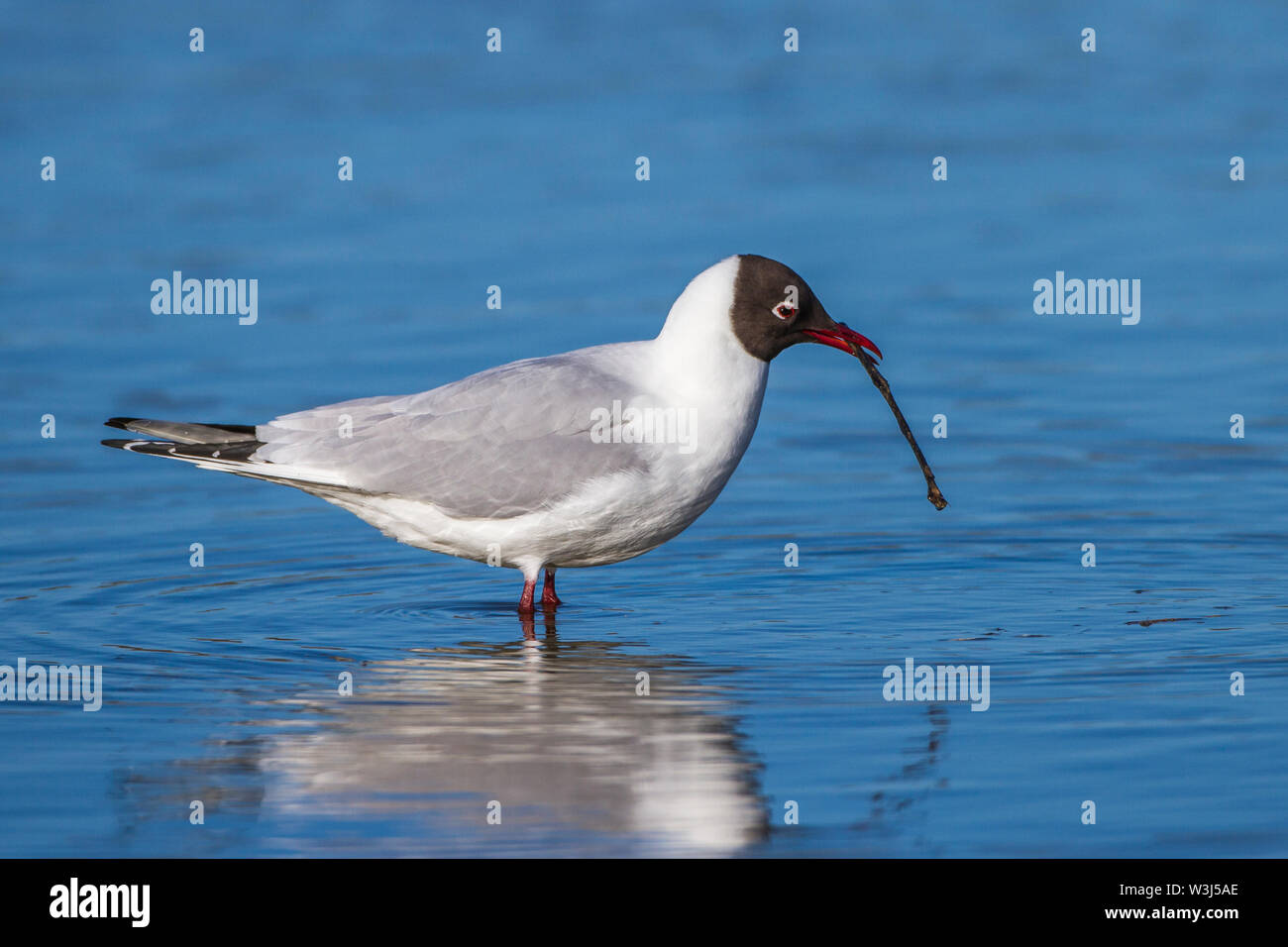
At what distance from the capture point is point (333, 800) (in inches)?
297

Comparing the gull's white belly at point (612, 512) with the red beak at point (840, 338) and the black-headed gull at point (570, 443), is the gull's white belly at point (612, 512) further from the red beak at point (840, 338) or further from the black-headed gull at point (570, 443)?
the red beak at point (840, 338)

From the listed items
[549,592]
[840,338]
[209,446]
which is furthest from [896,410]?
[209,446]

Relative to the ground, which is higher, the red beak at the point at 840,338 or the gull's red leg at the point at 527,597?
the red beak at the point at 840,338

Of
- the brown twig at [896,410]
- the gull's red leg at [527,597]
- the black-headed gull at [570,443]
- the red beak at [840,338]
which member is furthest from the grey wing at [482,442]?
the brown twig at [896,410]

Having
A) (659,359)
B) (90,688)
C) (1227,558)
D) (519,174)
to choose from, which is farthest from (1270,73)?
(90,688)

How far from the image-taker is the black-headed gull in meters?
9.80

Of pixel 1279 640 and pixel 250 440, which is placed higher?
pixel 250 440

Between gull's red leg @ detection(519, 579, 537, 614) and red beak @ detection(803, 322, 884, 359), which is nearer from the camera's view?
red beak @ detection(803, 322, 884, 359)

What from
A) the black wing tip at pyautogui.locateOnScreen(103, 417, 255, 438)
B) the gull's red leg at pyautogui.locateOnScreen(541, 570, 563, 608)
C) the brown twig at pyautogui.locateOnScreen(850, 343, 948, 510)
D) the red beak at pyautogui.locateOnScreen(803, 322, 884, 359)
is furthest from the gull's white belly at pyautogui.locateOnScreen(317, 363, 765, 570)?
the black wing tip at pyautogui.locateOnScreen(103, 417, 255, 438)

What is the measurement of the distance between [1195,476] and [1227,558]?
1872 millimetres

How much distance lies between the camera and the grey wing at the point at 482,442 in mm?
9875

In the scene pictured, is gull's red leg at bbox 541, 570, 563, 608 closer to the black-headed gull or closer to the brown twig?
the black-headed gull

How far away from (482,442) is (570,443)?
502mm

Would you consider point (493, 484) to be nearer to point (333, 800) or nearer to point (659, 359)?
point (659, 359)
